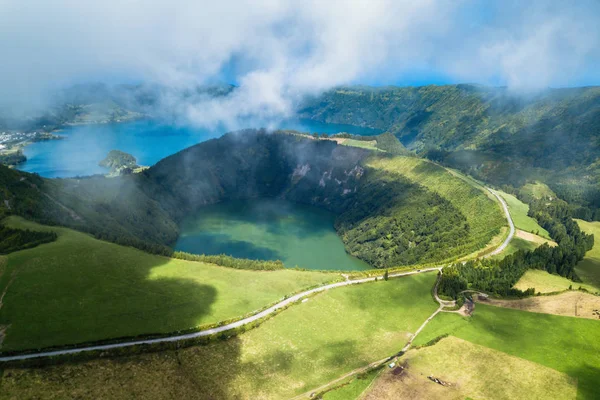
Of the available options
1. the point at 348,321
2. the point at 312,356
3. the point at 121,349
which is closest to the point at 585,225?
the point at 348,321

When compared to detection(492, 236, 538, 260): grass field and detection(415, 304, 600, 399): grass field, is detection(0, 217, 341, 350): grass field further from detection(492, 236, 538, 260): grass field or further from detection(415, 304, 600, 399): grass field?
detection(492, 236, 538, 260): grass field

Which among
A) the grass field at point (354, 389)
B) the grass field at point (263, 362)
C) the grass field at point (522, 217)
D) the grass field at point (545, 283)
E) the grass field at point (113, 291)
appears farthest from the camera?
the grass field at point (522, 217)

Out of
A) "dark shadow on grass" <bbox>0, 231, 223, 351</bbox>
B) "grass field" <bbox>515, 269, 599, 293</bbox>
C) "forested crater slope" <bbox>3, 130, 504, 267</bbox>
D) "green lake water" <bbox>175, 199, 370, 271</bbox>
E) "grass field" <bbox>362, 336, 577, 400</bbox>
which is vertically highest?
"grass field" <bbox>362, 336, 577, 400</bbox>

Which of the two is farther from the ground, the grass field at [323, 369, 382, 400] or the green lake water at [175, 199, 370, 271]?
the grass field at [323, 369, 382, 400]

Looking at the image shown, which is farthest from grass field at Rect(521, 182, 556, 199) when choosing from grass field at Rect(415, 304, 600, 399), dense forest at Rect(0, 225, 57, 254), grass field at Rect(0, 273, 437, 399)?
dense forest at Rect(0, 225, 57, 254)

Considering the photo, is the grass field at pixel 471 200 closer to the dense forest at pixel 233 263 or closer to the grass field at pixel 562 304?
the grass field at pixel 562 304

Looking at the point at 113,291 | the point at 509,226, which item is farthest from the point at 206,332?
the point at 509,226

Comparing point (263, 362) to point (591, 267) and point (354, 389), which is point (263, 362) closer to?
point (354, 389)

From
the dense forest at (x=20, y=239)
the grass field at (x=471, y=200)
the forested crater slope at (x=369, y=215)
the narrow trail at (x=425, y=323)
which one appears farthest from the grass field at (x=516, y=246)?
the dense forest at (x=20, y=239)
